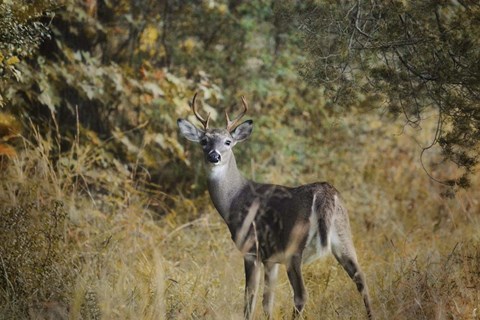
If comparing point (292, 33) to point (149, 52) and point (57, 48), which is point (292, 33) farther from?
point (57, 48)

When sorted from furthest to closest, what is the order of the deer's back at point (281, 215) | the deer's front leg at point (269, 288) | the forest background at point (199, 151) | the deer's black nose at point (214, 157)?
the deer's black nose at point (214, 157)
the deer's front leg at point (269, 288)
the deer's back at point (281, 215)
the forest background at point (199, 151)

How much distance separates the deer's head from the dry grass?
0.89 meters

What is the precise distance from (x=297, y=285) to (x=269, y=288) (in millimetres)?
355

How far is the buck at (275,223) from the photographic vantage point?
5316 millimetres

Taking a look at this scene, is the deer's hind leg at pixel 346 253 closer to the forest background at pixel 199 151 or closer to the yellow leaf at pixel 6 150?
the forest background at pixel 199 151

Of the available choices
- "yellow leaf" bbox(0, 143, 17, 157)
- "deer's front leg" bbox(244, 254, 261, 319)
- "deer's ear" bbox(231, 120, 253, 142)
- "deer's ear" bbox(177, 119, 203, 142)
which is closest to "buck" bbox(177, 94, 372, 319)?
"deer's front leg" bbox(244, 254, 261, 319)

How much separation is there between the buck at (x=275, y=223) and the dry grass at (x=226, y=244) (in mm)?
230

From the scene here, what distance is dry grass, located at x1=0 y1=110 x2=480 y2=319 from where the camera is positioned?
5.08 meters

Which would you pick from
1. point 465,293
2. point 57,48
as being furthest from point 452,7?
point 57,48

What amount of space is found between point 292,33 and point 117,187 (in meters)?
2.74

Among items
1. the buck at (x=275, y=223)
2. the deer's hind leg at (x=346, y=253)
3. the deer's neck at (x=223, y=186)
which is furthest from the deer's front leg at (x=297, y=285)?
the deer's neck at (x=223, y=186)

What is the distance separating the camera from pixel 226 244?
7.64 meters

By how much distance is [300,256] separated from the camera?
17.5 ft

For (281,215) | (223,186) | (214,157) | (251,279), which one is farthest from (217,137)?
(251,279)
